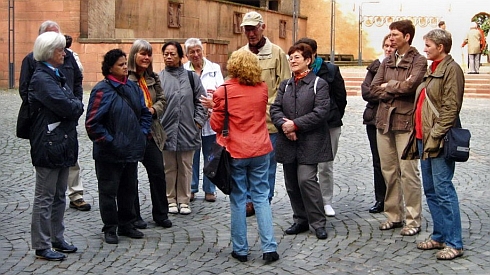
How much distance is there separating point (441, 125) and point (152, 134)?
273 centimetres

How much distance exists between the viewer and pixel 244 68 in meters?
6.93

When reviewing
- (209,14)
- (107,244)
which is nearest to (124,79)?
(107,244)

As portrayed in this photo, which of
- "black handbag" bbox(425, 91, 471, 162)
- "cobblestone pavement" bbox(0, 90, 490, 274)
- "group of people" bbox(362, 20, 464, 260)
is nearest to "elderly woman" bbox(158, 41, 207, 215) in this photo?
"cobblestone pavement" bbox(0, 90, 490, 274)

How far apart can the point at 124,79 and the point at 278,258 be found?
2014 millimetres

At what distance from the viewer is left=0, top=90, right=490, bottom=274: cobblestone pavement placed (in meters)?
6.70

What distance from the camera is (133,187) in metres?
7.77

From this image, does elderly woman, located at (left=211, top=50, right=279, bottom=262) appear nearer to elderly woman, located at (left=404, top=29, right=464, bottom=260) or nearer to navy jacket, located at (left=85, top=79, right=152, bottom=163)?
navy jacket, located at (left=85, top=79, right=152, bottom=163)

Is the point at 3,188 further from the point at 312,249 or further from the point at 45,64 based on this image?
the point at 312,249

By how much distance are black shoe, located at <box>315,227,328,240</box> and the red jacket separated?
1.03 m

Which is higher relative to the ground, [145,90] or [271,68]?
[271,68]

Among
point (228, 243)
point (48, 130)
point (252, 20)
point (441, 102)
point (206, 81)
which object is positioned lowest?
point (228, 243)

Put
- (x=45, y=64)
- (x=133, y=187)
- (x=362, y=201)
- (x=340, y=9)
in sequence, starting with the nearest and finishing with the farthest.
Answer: (x=45, y=64)
(x=133, y=187)
(x=362, y=201)
(x=340, y=9)

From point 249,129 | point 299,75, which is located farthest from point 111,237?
point 299,75

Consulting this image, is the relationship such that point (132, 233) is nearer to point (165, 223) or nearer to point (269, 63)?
point (165, 223)
